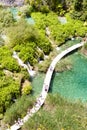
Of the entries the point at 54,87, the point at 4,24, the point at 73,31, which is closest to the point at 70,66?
the point at 54,87

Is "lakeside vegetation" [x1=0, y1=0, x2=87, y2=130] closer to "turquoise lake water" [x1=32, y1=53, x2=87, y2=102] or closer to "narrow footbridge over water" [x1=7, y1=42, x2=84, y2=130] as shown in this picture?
"narrow footbridge over water" [x1=7, y1=42, x2=84, y2=130]

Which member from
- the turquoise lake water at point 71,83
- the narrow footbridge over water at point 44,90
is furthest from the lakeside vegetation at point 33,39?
the turquoise lake water at point 71,83

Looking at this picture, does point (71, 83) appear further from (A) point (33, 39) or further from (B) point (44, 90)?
(A) point (33, 39)

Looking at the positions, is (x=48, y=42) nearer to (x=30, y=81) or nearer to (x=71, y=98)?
(x=30, y=81)


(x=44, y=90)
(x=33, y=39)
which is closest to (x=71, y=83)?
(x=44, y=90)

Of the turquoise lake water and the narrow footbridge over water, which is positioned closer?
the narrow footbridge over water

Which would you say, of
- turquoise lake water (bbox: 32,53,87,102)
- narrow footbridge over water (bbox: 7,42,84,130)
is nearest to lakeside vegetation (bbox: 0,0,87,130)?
narrow footbridge over water (bbox: 7,42,84,130)

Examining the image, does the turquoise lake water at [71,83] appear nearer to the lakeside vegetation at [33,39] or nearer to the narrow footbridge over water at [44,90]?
the narrow footbridge over water at [44,90]
